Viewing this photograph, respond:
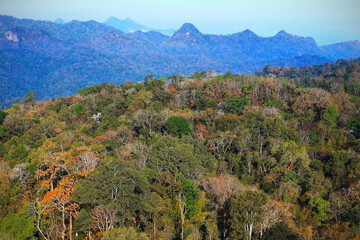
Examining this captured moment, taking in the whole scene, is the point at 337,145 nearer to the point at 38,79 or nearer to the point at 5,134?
the point at 5,134

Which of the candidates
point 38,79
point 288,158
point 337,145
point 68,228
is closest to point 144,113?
point 288,158

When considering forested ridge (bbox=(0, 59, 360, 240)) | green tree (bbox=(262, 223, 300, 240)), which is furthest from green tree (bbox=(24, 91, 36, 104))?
green tree (bbox=(262, 223, 300, 240))

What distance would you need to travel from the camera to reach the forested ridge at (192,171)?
15.4m

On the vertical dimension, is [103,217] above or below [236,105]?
below

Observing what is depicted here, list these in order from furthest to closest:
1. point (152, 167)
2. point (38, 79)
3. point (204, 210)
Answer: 1. point (38, 79)
2. point (152, 167)
3. point (204, 210)

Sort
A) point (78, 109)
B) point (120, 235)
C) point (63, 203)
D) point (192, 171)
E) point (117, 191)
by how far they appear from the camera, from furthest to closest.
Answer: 1. point (78, 109)
2. point (192, 171)
3. point (117, 191)
4. point (63, 203)
5. point (120, 235)

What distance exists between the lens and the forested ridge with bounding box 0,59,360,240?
15.4 m

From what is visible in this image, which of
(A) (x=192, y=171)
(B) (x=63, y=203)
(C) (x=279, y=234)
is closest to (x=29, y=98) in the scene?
(A) (x=192, y=171)

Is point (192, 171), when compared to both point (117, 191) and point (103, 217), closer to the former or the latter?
point (117, 191)

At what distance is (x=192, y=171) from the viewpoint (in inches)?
859

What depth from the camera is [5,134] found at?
3775 cm

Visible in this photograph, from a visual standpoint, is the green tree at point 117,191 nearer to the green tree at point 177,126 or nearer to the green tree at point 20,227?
the green tree at point 20,227

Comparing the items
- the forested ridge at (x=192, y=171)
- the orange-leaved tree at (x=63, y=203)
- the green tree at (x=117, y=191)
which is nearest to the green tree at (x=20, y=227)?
the forested ridge at (x=192, y=171)

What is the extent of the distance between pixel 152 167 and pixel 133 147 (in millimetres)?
4383
